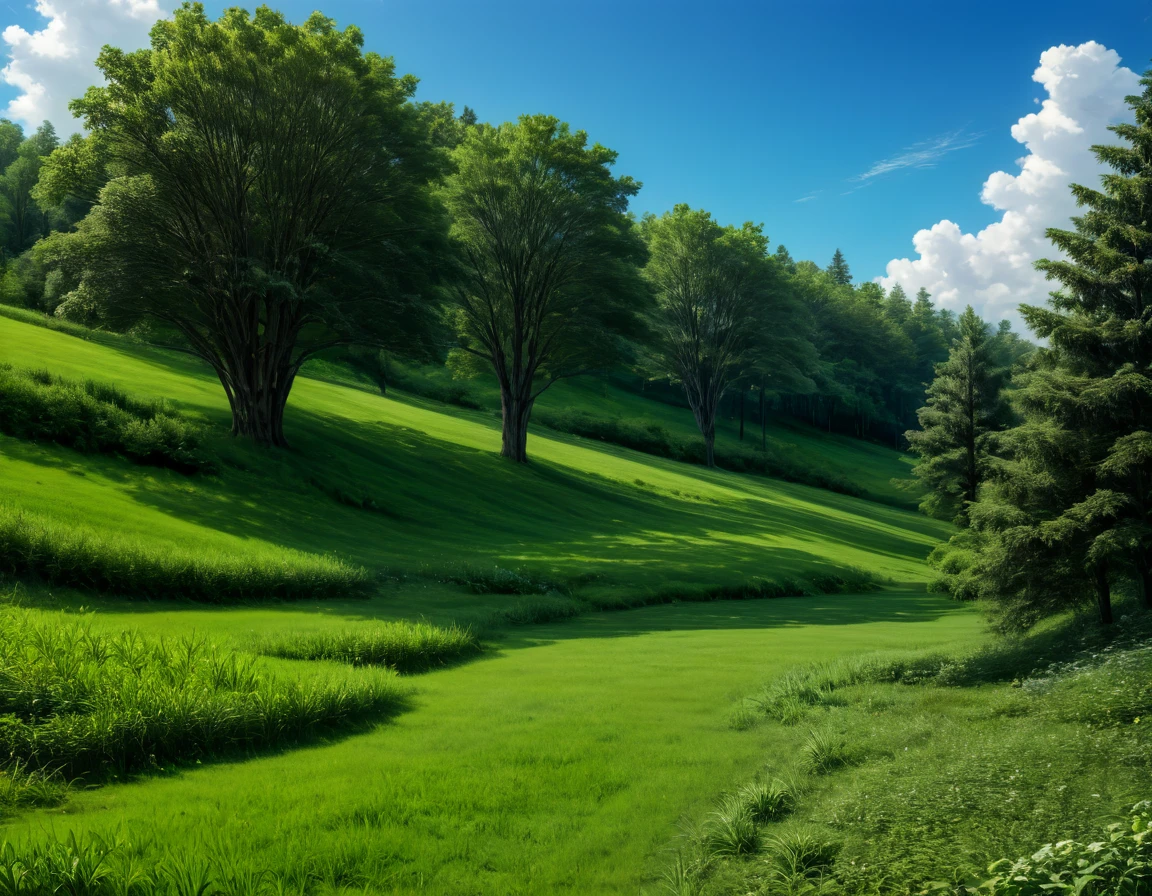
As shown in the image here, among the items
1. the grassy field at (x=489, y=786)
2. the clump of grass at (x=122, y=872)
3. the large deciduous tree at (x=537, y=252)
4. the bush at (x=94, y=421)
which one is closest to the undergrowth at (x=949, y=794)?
the grassy field at (x=489, y=786)

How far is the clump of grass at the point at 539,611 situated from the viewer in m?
16.6

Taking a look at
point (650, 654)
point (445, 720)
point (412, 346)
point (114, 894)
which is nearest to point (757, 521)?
point (412, 346)

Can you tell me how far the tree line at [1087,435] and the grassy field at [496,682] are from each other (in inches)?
102

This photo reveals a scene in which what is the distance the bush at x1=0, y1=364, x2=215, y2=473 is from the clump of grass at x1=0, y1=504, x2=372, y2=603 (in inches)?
284

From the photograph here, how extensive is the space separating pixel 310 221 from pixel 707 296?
131 feet

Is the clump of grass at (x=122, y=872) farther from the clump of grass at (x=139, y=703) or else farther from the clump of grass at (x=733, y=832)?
the clump of grass at (x=733, y=832)

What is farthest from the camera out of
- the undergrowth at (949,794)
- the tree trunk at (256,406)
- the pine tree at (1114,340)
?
the tree trunk at (256,406)

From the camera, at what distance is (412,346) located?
97.1 ft

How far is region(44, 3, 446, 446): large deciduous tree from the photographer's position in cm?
2445

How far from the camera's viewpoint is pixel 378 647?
1116cm

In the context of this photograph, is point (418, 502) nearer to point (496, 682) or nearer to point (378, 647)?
point (378, 647)

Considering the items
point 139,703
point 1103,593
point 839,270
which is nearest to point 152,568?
point 139,703

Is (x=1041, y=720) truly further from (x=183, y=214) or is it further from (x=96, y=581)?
(x=183, y=214)

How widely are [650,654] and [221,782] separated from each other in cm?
760
